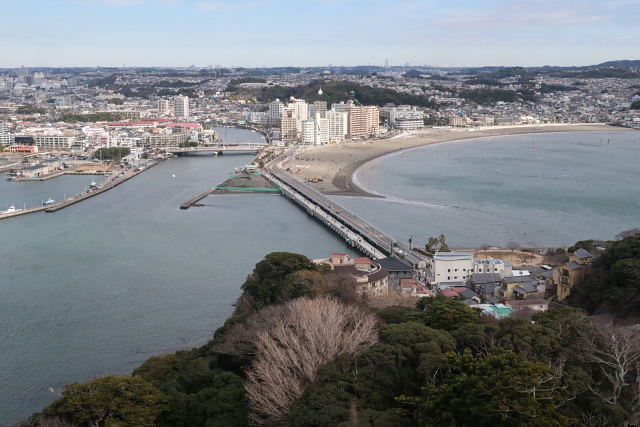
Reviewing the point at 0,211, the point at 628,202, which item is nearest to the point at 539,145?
the point at 628,202

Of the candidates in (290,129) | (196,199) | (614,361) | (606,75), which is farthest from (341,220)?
(606,75)

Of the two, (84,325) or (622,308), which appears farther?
(84,325)

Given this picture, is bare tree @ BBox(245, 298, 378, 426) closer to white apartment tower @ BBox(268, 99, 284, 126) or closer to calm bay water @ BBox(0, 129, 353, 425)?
calm bay water @ BBox(0, 129, 353, 425)

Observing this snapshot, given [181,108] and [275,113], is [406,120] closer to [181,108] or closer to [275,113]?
[275,113]

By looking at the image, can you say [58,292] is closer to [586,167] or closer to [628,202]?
[628,202]

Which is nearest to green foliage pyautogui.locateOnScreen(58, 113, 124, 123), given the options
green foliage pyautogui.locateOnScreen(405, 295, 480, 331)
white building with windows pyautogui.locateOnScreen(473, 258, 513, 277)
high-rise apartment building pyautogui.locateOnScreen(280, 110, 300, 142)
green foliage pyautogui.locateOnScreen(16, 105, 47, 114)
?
green foliage pyautogui.locateOnScreen(16, 105, 47, 114)

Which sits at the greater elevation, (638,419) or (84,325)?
(638,419)
